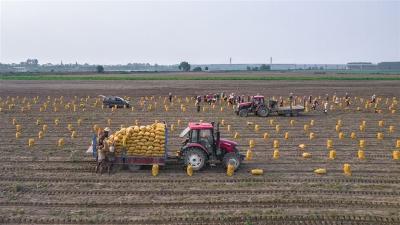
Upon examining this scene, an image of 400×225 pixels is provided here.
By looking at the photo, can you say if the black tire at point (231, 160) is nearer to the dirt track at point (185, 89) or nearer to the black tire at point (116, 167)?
the black tire at point (116, 167)

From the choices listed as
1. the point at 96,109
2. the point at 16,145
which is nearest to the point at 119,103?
the point at 96,109

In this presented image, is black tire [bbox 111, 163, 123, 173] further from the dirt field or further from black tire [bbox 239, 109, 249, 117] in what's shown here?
black tire [bbox 239, 109, 249, 117]

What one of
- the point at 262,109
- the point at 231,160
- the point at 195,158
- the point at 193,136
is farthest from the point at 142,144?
the point at 262,109

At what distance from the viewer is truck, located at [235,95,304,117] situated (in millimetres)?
29469

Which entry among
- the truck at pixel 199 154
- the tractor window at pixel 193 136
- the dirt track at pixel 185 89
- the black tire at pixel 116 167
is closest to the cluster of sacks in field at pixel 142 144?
the truck at pixel 199 154

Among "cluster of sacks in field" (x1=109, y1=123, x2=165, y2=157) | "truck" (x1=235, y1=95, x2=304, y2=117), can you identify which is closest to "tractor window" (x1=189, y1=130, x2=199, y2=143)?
"cluster of sacks in field" (x1=109, y1=123, x2=165, y2=157)

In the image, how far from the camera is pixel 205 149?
14.7m

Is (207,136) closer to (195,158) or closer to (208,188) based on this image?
(195,158)

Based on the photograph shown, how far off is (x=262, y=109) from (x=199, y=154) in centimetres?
1547

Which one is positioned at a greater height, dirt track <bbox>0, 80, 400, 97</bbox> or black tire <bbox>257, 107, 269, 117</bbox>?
dirt track <bbox>0, 80, 400, 97</bbox>

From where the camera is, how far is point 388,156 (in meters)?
17.5

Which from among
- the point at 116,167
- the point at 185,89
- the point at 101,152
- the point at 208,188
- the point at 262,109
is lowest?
the point at 208,188

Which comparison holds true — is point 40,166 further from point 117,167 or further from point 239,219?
point 239,219

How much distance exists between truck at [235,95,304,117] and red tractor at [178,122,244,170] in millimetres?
14771
